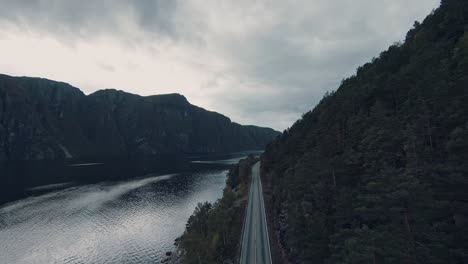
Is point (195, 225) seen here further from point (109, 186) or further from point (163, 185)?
point (109, 186)

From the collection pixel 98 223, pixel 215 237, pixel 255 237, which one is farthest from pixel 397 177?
pixel 98 223

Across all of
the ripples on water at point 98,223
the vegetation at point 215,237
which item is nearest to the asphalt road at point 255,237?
the vegetation at point 215,237

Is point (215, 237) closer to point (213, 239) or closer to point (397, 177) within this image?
point (213, 239)

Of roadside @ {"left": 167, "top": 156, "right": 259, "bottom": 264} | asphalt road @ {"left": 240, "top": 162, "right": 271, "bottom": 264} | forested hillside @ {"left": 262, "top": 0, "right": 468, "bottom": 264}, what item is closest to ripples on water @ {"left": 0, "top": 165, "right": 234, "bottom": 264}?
roadside @ {"left": 167, "top": 156, "right": 259, "bottom": 264}

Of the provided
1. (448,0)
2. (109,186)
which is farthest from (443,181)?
(109,186)

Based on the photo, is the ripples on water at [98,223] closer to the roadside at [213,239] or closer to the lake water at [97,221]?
the lake water at [97,221]

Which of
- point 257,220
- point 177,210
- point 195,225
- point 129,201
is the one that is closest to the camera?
point 257,220

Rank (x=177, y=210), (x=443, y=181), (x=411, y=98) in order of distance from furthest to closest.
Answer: (x=177, y=210)
(x=411, y=98)
(x=443, y=181)
